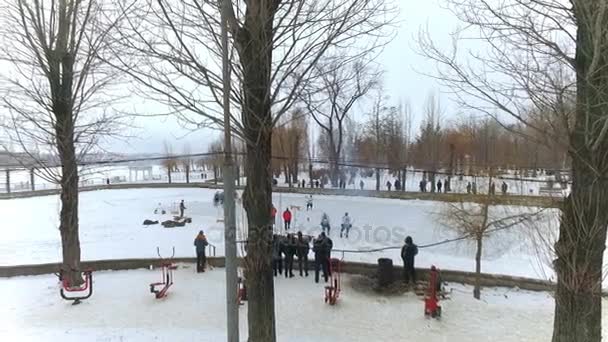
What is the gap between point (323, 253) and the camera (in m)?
12.0

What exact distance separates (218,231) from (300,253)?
410 inches

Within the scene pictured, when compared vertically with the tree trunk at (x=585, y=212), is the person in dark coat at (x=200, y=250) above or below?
below

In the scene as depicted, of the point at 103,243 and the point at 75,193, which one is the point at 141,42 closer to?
the point at 75,193

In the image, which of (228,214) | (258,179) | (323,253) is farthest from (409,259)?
(228,214)

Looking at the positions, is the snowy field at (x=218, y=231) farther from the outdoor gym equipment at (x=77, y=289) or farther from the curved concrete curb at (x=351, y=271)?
the outdoor gym equipment at (x=77, y=289)

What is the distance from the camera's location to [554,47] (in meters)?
5.24

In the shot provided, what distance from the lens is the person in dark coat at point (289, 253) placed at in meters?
Result: 12.4

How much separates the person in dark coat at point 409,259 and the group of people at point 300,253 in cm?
226

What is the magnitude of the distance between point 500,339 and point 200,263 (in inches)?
354

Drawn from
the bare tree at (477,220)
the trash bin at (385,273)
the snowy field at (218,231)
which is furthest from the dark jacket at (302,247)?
the bare tree at (477,220)

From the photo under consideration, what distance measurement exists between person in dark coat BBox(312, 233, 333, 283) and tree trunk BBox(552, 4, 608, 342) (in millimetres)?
7174

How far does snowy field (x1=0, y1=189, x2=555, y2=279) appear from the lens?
15438 millimetres

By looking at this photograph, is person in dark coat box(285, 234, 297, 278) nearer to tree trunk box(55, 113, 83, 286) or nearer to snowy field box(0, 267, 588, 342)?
snowy field box(0, 267, 588, 342)

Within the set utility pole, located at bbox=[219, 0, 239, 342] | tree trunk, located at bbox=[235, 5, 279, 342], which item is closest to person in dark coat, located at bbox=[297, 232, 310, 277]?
tree trunk, located at bbox=[235, 5, 279, 342]
